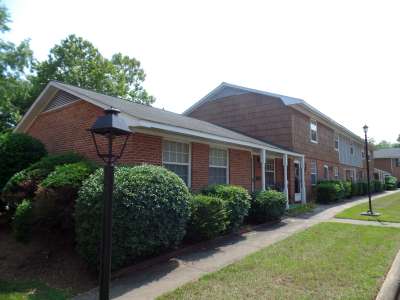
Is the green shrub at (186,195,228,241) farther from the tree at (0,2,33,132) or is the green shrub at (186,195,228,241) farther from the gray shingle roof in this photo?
the tree at (0,2,33,132)

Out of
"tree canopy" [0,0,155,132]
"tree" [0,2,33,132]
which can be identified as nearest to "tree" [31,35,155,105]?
"tree canopy" [0,0,155,132]

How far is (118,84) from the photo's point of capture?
115 feet

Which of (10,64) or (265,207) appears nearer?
(265,207)

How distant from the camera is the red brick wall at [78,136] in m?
8.70

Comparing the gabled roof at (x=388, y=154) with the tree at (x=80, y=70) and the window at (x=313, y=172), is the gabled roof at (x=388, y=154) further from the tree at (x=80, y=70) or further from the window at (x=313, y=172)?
the tree at (x=80, y=70)

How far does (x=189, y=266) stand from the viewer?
6.12 metres

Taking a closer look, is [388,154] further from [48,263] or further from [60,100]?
[48,263]

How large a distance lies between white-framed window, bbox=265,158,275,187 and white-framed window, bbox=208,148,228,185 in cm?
457

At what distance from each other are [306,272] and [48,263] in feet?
17.0

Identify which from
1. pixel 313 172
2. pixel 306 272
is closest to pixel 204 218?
pixel 306 272

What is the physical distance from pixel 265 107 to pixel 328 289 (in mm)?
14121

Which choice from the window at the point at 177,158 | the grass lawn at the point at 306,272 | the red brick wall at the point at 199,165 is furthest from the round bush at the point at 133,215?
the red brick wall at the point at 199,165

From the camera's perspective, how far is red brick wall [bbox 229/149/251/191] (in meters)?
12.7

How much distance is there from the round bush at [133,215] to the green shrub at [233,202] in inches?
106
